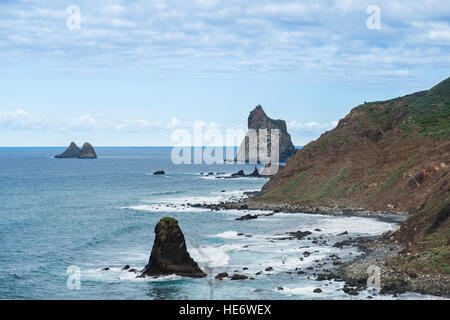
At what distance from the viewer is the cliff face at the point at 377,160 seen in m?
79.6

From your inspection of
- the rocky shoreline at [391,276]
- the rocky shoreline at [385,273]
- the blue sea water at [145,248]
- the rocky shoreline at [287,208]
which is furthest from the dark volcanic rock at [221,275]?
the rocky shoreline at [287,208]

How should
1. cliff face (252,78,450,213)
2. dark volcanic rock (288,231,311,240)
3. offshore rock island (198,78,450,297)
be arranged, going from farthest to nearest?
cliff face (252,78,450,213) < offshore rock island (198,78,450,297) < dark volcanic rock (288,231,311,240)

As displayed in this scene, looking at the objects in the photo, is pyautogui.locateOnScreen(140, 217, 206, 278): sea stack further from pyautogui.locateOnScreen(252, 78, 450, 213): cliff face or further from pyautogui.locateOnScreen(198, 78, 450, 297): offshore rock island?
pyautogui.locateOnScreen(252, 78, 450, 213): cliff face

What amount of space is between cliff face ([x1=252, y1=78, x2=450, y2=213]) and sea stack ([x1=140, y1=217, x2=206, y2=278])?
41.4 metres

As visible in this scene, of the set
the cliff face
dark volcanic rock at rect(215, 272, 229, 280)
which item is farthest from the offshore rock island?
dark volcanic rock at rect(215, 272, 229, 280)

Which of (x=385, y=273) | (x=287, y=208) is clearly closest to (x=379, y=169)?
(x=287, y=208)

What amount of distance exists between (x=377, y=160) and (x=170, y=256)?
57.6 meters

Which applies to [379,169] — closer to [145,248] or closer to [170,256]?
[145,248]

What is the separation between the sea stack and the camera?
42.7 m

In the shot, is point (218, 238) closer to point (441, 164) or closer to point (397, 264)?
point (397, 264)

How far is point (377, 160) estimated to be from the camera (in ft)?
303

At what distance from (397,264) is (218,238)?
2360cm

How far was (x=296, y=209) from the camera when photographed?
83.2m
